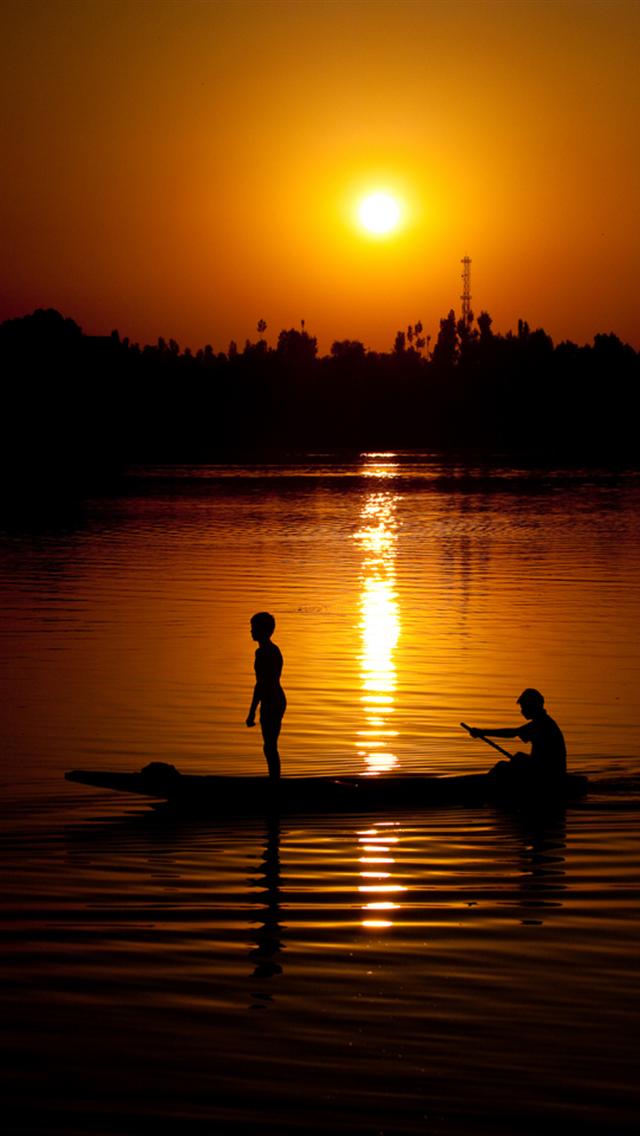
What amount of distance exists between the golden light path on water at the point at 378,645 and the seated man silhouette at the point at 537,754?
6.89 feet

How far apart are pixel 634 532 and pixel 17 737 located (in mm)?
Result: 41602

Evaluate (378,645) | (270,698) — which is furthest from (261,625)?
(378,645)

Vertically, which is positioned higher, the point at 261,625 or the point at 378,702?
the point at 261,625

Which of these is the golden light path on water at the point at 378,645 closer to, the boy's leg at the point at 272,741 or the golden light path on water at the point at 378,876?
the boy's leg at the point at 272,741

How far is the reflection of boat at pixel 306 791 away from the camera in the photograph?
14.6m

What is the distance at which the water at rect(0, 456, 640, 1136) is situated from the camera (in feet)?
26.9

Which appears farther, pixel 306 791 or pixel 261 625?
pixel 306 791

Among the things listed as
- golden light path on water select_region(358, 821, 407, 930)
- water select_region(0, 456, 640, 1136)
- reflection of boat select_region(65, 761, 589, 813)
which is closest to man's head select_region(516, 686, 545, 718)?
reflection of boat select_region(65, 761, 589, 813)

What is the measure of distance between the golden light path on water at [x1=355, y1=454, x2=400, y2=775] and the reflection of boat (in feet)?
6.22

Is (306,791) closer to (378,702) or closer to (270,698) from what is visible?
(270,698)

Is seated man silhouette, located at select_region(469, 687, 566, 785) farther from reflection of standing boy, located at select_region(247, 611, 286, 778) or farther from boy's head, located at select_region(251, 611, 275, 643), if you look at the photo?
boy's head, located at select_region(251, 611, 275, 643)

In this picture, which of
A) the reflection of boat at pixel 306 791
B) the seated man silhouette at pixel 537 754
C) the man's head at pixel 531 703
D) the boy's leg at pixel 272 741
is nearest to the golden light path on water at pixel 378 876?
the reflection of boat at pixel 306 791

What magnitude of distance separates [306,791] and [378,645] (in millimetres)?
12589

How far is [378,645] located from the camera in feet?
89.7
